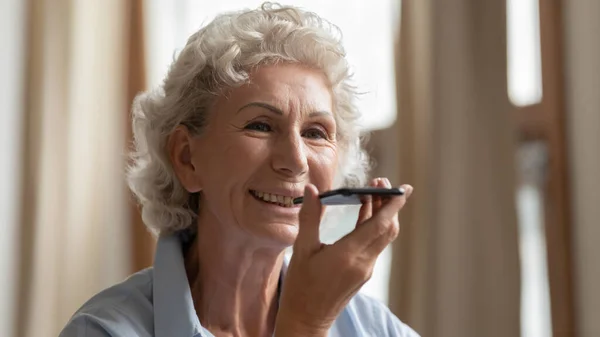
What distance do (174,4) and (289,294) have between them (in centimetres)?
182

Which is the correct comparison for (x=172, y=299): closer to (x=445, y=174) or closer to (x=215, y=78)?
(x=215, y=78)

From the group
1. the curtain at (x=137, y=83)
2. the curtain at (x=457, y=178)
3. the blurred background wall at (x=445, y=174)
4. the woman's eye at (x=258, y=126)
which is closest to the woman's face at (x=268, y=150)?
the woman's eye at (x=258, y=126)

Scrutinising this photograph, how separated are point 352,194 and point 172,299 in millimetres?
455

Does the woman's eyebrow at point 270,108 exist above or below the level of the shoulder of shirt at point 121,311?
above

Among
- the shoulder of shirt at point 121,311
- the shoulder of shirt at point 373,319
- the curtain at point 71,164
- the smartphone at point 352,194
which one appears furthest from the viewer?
the curtain at point 71,164

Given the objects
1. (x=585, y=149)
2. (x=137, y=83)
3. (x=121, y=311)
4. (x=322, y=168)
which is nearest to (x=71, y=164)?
(x=137, y=83)

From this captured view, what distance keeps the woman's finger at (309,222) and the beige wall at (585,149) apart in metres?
0.84

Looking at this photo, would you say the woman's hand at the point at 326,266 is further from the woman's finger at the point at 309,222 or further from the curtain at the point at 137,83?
the curtain at the point at 137,83

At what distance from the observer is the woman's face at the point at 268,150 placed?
4.56 ft

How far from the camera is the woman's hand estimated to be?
119 cm

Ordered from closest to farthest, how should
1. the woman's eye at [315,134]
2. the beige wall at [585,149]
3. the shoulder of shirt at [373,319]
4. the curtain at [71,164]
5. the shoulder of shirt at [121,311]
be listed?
the shoulder of shirt at [121,311] < the woman's eye at [315,134] < the shoulder of shirt at [373,319] < the beige wall at [585,149] < the curtain at [71,164]

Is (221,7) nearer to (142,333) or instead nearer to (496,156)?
(496,156)

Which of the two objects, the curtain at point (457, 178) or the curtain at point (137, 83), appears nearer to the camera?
the curtain at point (457, 178)

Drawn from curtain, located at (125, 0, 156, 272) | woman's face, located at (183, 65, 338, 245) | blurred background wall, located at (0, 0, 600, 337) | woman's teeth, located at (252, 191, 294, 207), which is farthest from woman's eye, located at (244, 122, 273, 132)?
curtain, located at (125, 0, 156, 272)
